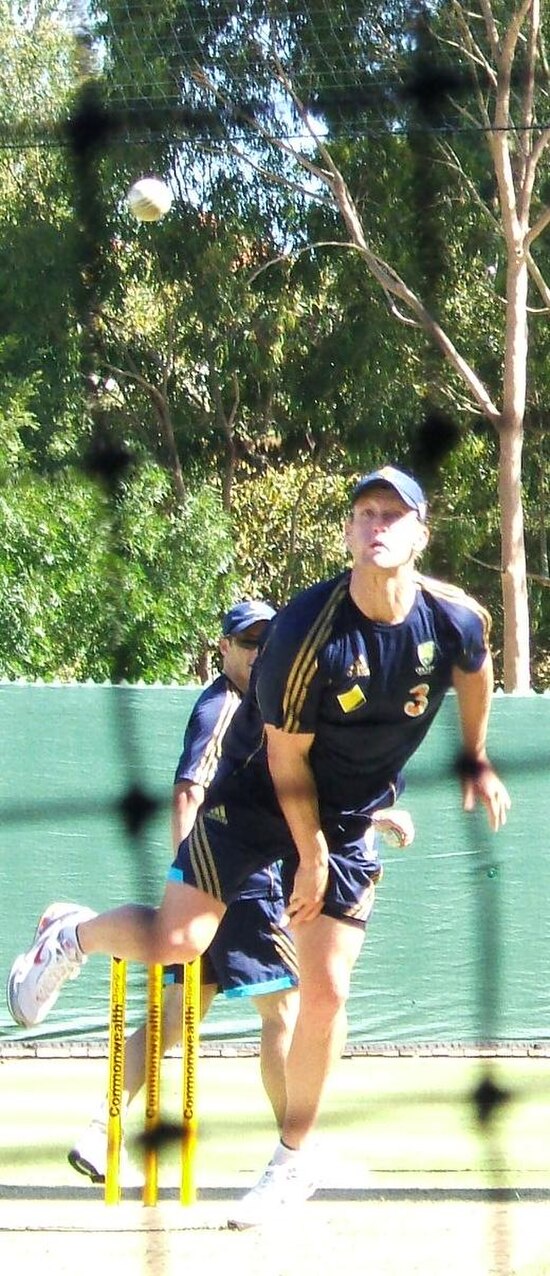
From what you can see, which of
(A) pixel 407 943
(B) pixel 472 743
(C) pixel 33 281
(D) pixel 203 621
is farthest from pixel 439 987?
(C) pixel 33 281

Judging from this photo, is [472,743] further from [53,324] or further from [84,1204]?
[53,324]

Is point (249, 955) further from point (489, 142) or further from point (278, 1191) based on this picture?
point (489, 142)

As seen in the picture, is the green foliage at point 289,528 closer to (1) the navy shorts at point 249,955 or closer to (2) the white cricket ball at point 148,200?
(2) the white cricket ball at point 148,200

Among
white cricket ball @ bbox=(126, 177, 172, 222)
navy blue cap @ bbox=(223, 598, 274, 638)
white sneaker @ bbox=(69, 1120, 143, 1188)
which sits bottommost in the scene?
white sneaker @ bbox=(69, 1120, 143, 1188)

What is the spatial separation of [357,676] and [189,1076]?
40.3 inches

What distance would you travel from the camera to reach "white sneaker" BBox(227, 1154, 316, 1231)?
10.7ft

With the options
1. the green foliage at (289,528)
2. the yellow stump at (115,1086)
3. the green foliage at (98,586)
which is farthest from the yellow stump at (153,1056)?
the green foliage at (289,528)

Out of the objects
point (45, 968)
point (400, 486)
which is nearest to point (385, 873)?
point (45, 968)

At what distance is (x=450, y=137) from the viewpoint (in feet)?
35.0

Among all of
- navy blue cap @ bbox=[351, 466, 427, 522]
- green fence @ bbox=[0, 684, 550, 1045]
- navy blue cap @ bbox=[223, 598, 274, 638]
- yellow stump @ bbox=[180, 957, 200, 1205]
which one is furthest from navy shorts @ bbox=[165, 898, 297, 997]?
green fence @ bbox=[0, 684, 550, 1045]

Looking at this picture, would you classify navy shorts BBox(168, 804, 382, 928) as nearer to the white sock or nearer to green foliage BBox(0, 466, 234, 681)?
the white sock

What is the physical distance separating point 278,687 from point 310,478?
427 inches

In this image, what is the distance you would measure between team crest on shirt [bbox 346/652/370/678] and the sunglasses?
0.79 metres

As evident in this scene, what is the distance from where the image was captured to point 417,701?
3.14m
